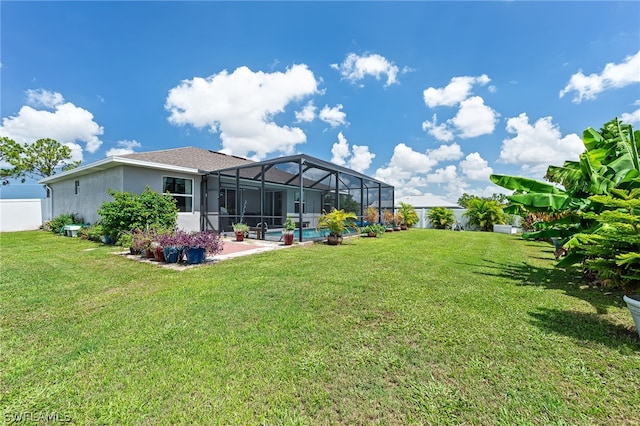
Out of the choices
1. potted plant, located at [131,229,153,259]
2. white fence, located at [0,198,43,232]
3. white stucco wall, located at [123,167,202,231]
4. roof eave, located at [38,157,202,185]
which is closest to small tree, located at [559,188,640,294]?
potted plant, located at [131,229,153,259]

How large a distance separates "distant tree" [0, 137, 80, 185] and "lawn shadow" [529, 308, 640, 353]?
38.8m

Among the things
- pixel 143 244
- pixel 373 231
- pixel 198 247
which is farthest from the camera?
pixel 373 231

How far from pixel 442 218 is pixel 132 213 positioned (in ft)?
70.1

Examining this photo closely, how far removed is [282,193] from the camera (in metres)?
19.5

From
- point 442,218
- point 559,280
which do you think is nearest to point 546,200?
point 559,280

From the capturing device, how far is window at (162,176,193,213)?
12.7 metres

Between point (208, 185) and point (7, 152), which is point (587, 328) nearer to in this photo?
point (208, 185)

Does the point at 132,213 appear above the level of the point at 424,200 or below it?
below

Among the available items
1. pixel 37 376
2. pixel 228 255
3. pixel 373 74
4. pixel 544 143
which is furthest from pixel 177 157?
pixel 544 143

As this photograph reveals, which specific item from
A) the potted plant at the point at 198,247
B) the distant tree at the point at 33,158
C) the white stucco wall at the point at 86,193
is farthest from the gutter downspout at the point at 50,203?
the potted plant at the point at 198,247

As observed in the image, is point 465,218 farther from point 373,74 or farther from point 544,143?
point 373,74

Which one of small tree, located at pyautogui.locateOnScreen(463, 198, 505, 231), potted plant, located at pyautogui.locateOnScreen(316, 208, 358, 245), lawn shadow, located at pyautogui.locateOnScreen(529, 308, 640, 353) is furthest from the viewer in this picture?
small tree, located at pyautogui.locateOnScreen(463, 198, 505, 231)

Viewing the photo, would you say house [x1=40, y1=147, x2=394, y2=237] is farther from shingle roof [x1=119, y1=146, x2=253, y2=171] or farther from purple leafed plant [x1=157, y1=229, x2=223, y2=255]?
purple leafed plant [x1=157, y1=229, x2=223, y2=255]

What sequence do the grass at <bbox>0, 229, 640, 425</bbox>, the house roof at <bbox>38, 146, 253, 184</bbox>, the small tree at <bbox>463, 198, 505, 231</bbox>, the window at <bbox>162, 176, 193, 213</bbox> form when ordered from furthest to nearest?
the small tree at <bbox>463, 198, 505, 231</bbox>
the window at <bbox>162, 176, 193, 213</bbox>
the house roof at <bbox>38, 146, 253, 184</bbox>
the grass at <bbox>0, 229, 640, 425</bbox>
